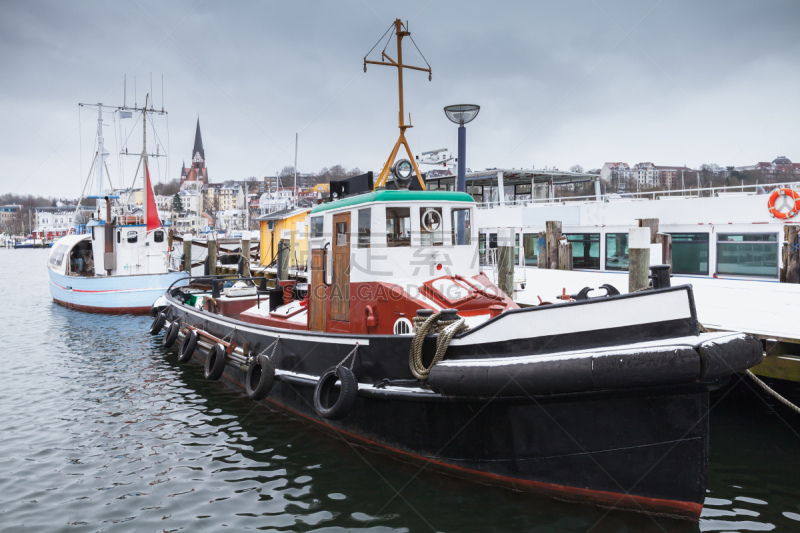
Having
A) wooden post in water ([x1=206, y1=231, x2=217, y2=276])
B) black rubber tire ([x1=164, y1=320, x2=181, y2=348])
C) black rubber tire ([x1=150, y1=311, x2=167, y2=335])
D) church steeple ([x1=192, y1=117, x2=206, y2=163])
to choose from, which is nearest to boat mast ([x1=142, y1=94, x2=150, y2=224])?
wooden post in water ([x1=206, y1=231, x2=217, y2=276])

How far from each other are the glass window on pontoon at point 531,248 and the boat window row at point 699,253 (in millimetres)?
2237

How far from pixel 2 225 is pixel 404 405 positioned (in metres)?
192

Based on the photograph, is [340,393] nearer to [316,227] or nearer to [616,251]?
[316,227]

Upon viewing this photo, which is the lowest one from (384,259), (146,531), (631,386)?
(146,531)

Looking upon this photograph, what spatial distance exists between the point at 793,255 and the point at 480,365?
38.9ft

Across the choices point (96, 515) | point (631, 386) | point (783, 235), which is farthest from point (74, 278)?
point (783, 235)

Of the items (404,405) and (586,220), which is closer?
(404,405)

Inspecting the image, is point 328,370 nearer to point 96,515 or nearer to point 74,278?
point 96,515

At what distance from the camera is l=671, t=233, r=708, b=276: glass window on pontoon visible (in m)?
16.7

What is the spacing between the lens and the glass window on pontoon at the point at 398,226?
7.54 metres

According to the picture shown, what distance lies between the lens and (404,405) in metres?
6.63

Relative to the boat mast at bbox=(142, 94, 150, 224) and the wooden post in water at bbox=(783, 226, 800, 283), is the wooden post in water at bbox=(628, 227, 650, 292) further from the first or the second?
the boat mast at bbox=(142, 94, 150, 224)

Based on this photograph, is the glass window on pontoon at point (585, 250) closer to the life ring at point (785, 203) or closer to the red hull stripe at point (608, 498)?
the life ring at point (785, 203)

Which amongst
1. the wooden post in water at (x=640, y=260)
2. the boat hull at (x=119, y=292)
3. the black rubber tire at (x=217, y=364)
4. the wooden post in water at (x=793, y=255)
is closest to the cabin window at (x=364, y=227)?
the black rubber tire at (x=217, y=364)
